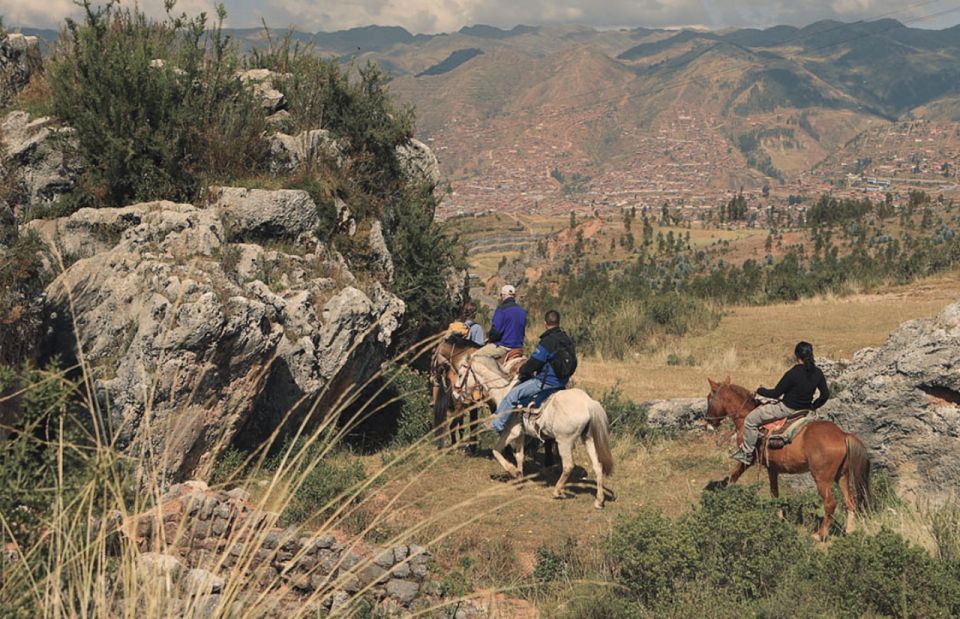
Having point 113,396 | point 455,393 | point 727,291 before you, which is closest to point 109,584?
point 113,396

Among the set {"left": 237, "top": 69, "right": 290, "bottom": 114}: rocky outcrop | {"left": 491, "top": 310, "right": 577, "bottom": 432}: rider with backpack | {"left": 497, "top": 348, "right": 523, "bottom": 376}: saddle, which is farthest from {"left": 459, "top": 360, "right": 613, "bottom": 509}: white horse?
{"left": 237, "top": 69, "right": 290, "bottom": 114}: rocky outcrop

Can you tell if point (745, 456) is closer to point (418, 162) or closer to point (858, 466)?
point (858, 466)

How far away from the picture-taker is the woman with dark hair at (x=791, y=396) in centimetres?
941

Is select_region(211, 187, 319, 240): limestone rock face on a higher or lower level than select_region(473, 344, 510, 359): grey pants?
higher

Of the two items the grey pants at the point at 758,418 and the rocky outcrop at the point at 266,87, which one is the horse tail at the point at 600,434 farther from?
the rocky outcrop at the point at 266,87

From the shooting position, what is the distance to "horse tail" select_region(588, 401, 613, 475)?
33.4ft

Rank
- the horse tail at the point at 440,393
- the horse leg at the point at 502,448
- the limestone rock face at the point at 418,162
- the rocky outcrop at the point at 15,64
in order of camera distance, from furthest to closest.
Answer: the limestone rock face at the point at 418,162
the rocky outcrop at the point at 15,64
the horse tail at the point at 440,393
the horse leg at the point at 502,448

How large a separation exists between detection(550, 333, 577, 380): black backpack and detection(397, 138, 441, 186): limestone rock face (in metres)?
7.64

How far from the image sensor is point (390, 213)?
598 inches

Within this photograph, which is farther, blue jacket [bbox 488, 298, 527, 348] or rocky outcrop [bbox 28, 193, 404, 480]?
blue jacket [bbox 488, 298, 527, 348]

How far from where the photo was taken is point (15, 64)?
14.4 meters

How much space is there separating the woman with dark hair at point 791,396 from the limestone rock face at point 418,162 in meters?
9.56

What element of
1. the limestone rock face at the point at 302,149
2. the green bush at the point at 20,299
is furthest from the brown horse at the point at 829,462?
the limestone rock face at the point at 302,149

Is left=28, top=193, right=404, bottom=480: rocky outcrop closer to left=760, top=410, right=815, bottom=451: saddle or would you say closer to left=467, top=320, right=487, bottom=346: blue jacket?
left=467, top=320, right=487, bottom=346: blue jacket
